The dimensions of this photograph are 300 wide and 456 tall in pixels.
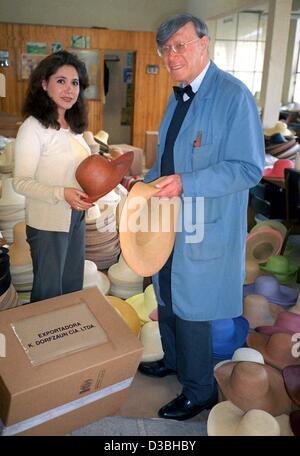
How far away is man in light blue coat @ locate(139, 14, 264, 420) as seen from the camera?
149cm

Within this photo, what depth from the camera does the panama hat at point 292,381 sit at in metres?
1.65

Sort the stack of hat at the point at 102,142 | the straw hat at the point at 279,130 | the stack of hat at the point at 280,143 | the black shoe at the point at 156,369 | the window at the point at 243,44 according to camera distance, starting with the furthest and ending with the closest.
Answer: the window at the point at 243,44 < the straw hat at the point at 279,130 < the stack of hat at the point at 102,142 < the stack of hat at the point at 280,143 < the black shoe at the point at 156,369

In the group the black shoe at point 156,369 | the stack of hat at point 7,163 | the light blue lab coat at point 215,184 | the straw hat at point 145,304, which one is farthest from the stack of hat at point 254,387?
Result: the stack of hat at point 7,163

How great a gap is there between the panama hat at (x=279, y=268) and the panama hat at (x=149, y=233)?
55.9 inches

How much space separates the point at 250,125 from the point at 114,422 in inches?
50.3

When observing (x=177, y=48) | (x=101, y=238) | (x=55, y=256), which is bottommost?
(x=101, y=238)

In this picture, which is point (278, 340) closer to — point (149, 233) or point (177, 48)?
point (149, 233)

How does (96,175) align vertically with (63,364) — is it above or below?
above

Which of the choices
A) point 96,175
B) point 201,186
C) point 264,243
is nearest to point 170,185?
point 201,186

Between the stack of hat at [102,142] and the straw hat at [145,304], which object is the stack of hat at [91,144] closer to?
the stack of hat at [102,142]

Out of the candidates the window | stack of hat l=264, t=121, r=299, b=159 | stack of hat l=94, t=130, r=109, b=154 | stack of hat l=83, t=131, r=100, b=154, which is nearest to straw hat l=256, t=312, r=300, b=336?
stack of hat l=83, t=131, r=100, b=154

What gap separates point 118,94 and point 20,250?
7.20 meters

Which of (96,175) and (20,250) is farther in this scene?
(20,250)

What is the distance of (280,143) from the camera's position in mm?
4715
